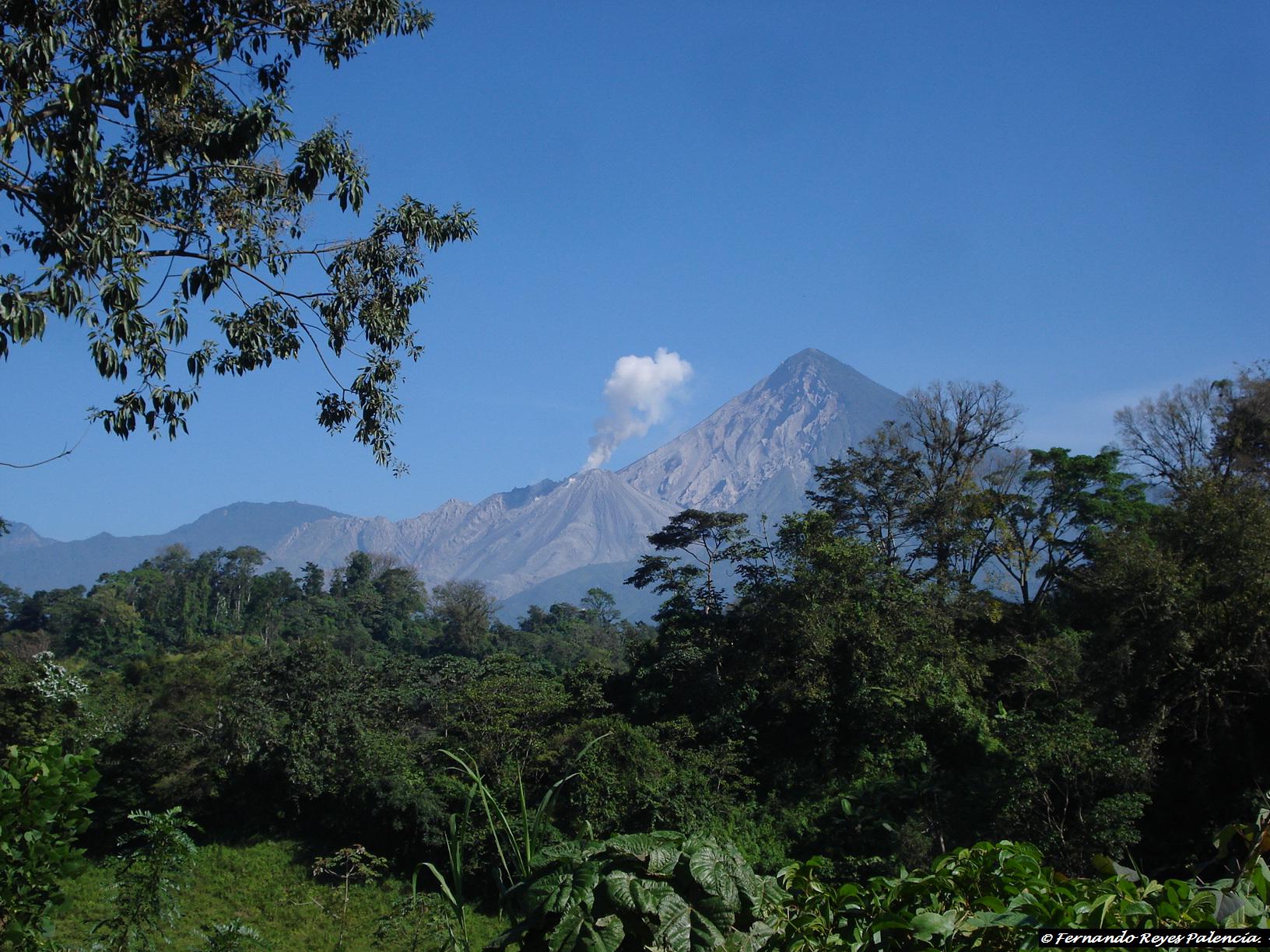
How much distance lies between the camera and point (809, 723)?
1789cm

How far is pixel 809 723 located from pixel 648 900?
17.3 m

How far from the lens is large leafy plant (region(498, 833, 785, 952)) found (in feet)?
5.04

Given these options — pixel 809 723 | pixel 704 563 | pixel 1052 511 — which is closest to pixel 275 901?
pixel 809 723

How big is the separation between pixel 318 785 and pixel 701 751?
8.93 m

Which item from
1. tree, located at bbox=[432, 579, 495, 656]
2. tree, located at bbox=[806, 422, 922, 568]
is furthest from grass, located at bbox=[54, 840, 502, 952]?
tree, located at bbox=[432, 579, 495, 656]

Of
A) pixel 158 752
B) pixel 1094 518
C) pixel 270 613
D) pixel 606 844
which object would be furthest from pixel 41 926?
pixel 270 613

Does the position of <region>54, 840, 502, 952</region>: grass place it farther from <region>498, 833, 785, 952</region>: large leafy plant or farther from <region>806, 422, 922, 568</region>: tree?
<region>806, 422, 922, 568</region>: tree

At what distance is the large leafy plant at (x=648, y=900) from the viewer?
154cm

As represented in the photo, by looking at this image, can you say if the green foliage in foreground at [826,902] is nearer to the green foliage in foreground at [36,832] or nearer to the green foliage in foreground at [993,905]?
the green foliage in foreground at [993,905]

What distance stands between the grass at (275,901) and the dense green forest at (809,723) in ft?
2.33

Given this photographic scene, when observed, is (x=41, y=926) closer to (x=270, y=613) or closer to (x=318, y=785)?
(x=318, y=785)

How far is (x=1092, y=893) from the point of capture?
1442mm

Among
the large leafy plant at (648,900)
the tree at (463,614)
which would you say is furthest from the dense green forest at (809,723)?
the tree at (463,614)

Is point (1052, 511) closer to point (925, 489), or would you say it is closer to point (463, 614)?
point (925, 489)
